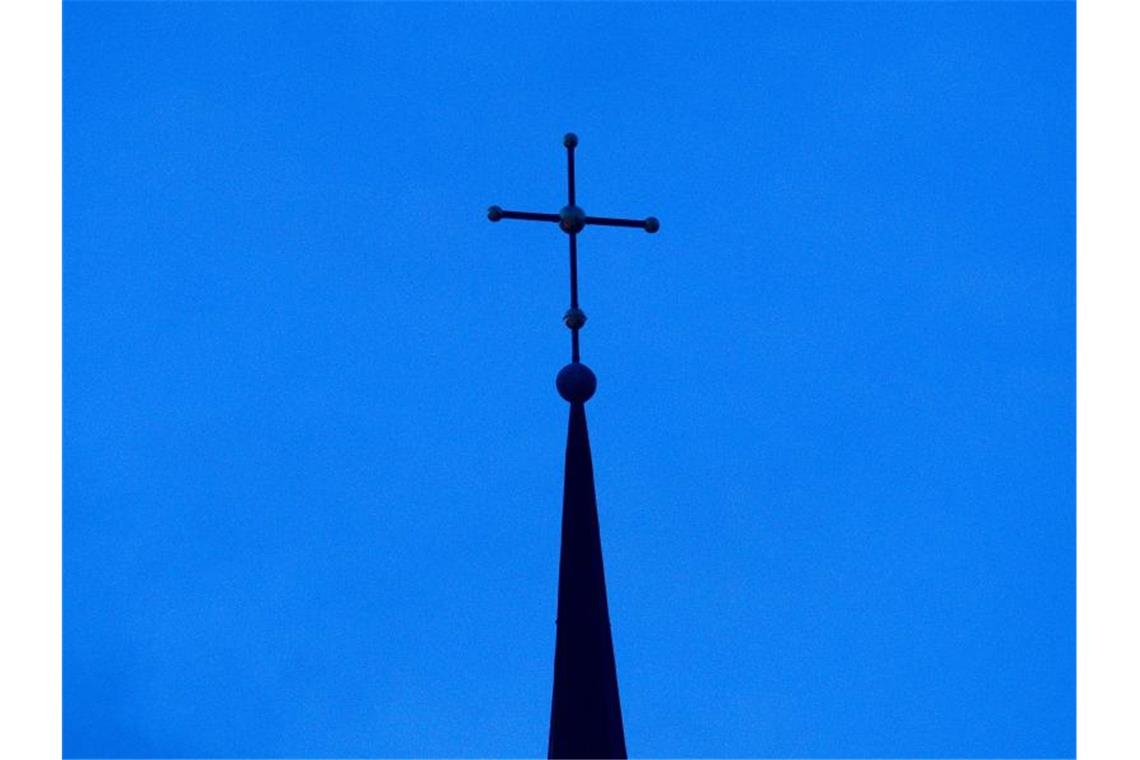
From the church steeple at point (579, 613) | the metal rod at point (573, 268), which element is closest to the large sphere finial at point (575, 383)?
the church steeple at point (579, 613)

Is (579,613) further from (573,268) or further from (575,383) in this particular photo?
(573,268)

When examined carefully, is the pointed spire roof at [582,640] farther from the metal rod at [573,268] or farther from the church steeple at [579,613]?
the metal rod at [573,268]

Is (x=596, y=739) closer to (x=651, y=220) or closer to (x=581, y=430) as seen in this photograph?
(x=581, y=430)

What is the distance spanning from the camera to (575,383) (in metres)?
26.5

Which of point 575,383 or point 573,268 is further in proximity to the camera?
point 573,268

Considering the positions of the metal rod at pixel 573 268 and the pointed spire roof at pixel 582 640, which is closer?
Answer: the pointed spire roof at pixel 582 640

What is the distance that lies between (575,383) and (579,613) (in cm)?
388

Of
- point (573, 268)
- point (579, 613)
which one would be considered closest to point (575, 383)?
point (573, 268)

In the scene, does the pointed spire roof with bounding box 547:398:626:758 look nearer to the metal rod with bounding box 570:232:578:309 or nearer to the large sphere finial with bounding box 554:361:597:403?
the large sphere finial with bounding box 554:361:597:403

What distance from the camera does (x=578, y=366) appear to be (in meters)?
26.7

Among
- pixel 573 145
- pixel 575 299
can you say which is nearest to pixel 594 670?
pixel 575 299

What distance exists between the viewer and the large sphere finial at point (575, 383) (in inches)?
1044

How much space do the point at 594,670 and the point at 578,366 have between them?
5.14 metres

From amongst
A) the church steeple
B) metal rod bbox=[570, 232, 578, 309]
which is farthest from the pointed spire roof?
metal rod bbox=[570, 232, 578, 309]
